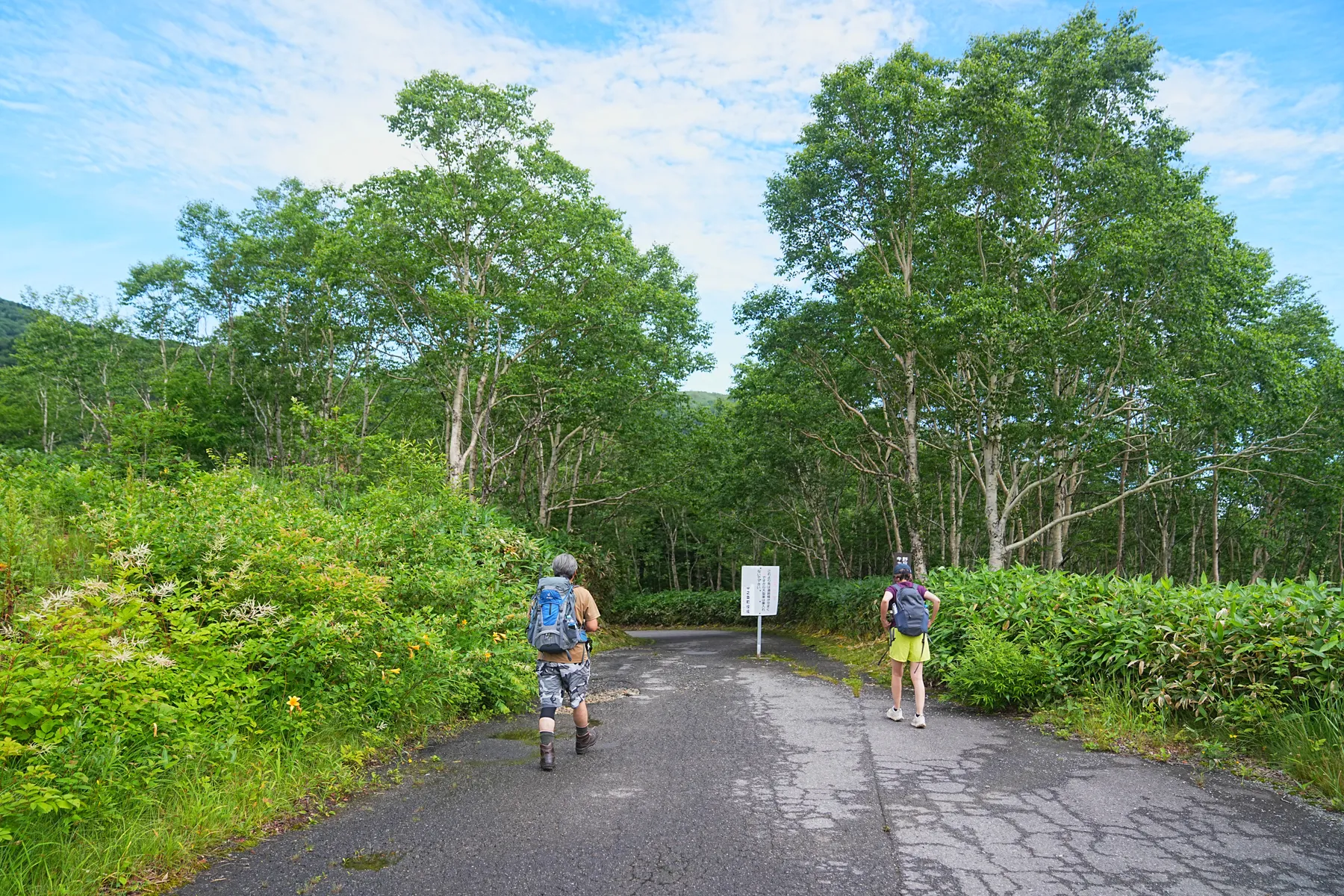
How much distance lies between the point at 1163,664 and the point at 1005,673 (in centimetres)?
163

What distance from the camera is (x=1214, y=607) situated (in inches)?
268

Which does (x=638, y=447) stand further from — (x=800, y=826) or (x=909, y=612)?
(x=800, y=826)

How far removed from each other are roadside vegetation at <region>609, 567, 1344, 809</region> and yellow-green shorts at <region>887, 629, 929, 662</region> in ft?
3.40

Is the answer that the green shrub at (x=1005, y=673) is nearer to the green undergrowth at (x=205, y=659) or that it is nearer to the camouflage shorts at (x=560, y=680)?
the camouflage shorts at (x=560, y=680)

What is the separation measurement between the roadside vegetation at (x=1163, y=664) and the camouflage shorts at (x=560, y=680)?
4618 millimetres

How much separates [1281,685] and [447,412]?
23897 millimetres

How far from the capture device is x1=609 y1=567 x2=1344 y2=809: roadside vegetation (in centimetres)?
570

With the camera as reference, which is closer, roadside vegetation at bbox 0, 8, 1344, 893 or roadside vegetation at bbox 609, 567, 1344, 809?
roadside vegetation at bbox 0, 8, 1344, 893

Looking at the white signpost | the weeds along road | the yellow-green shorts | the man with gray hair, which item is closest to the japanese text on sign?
the white signpost

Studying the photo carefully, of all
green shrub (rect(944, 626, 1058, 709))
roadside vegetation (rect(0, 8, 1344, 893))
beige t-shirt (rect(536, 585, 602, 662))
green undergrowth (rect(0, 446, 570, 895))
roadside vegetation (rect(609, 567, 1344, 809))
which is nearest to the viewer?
green undergrowth (rect(0, 446, 570, 895))

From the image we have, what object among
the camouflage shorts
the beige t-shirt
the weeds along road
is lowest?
the weeds along road

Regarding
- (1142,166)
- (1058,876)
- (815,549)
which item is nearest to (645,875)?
(1058,876)

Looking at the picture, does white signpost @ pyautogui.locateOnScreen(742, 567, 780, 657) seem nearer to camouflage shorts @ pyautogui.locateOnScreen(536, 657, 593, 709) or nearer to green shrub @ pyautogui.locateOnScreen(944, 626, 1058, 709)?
green shrub @ pyautogui.locateOnScreen(944, 626, 1058, 709)

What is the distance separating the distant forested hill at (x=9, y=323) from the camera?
68.1 metres
